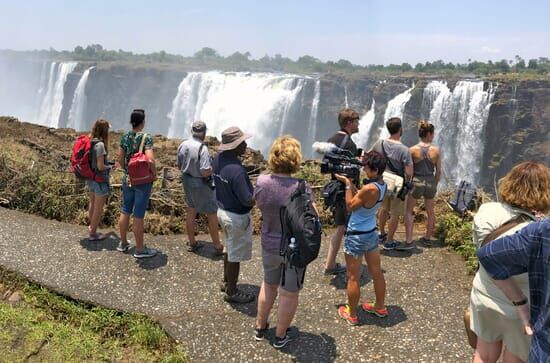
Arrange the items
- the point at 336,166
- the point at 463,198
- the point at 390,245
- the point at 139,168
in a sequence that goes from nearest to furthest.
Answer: the point at 336,166, the point at 139,168, the point at 390,245, the point at 463,198

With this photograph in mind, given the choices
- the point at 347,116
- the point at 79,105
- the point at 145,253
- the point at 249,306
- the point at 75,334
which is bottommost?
the point at 79,105

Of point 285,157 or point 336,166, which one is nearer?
point 285,157

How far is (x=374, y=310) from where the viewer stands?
385cm

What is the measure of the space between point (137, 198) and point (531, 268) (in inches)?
144

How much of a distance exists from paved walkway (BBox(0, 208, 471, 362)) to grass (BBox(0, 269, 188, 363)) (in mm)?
121

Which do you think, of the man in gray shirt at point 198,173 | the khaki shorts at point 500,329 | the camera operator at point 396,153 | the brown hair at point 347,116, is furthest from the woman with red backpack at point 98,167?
the khaki shorts at point 500,329

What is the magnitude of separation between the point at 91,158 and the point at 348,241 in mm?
2867

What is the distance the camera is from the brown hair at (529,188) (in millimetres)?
2199

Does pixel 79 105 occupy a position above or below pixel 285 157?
below

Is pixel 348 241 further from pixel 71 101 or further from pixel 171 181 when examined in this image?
pixel 71 101

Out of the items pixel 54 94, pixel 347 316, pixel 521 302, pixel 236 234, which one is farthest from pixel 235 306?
pixel 54 94

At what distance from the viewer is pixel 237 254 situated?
3.81 m

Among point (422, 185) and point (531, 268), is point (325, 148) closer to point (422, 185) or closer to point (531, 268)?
point (422, 185)

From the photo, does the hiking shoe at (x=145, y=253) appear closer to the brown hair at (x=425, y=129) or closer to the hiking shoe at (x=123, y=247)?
the hiking shoe at (x=123, y=247)
